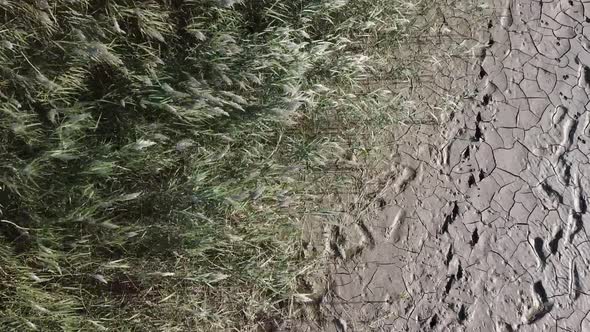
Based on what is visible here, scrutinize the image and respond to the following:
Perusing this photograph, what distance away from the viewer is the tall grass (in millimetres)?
2742

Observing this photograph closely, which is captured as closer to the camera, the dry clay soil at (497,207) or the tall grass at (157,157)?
the tall grass at (157,157)

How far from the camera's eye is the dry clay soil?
3.32 metres

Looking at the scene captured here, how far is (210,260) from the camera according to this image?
10.0 ft

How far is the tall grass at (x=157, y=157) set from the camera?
9.00 feet

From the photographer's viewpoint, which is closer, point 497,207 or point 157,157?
point 157,157

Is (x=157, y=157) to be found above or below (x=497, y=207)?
above

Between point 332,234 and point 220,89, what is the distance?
Result: 98 centimetres

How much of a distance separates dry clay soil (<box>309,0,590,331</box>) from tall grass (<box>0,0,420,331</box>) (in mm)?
478

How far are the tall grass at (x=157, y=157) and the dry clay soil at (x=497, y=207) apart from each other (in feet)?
1.57

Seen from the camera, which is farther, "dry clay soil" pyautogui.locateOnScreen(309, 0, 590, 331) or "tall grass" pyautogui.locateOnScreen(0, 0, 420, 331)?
"dry clay soil" pyautogui.locateOnScreen(309, 0, 590, 331)

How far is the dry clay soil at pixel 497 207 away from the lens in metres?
3.32

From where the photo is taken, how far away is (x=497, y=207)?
11.7ft

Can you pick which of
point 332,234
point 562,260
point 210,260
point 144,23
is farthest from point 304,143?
point 562,260

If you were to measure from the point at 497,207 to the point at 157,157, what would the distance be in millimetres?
1894
